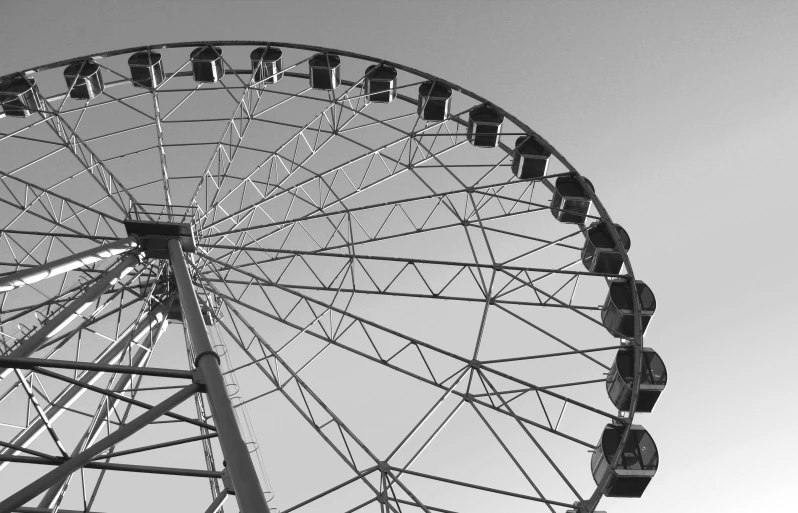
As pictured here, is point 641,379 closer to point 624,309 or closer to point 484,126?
point 624,309

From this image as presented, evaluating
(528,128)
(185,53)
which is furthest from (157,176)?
(528,128)

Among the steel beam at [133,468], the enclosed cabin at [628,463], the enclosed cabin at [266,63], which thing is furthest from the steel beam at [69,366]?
the enclosed cabin at [266,63]

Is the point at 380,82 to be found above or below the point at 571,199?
above

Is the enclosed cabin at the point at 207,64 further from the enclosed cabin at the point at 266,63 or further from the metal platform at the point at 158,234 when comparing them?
the metal platform at the point at 158,234

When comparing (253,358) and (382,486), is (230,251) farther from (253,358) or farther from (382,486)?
(382,486)

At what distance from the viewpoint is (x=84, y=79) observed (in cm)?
1892

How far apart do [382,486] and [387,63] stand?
10221mm

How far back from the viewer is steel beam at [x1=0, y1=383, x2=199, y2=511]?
6.36 m

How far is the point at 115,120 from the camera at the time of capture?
22828 mm

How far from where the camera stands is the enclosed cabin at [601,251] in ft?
56.6

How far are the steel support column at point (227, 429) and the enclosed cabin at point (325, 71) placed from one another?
424 inches

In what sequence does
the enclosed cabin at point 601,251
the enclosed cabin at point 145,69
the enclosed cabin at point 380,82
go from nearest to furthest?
the enclosed cabin at point 601,251, the enclosed cabin at point 145,69, the enclosed cabin at point 380,82

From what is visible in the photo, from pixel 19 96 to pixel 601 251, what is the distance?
13.0 metres

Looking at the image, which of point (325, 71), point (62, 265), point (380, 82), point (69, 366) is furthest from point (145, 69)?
point (69, 366)
